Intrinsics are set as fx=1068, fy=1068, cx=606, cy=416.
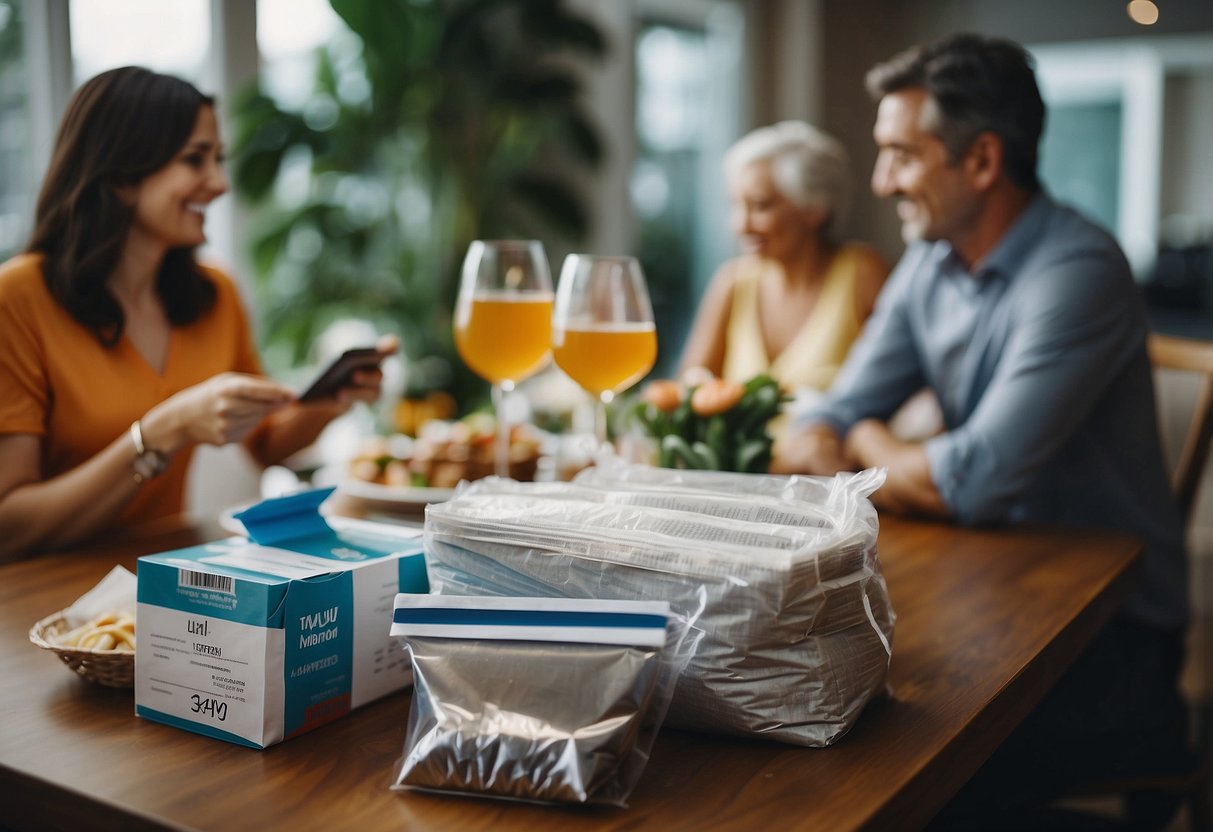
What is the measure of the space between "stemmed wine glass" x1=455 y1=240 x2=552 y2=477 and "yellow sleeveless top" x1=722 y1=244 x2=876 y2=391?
4.36 feet

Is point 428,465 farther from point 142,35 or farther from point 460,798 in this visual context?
point 142,35

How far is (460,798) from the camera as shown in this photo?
0.67m

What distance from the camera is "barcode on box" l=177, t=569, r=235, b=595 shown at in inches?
28.7

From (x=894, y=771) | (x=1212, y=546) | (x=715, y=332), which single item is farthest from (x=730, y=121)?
(x=894, y=771)

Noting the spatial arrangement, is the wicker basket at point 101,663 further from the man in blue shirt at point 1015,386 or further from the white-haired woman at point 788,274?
the white-haired woman at point 788,274

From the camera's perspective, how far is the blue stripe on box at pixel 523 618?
0.66 m

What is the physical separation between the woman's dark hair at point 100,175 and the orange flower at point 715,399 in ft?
2.76

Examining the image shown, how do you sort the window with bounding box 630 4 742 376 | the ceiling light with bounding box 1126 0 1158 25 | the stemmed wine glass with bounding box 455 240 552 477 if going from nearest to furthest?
the stemmed wine glass with bounding box 455 240 552 477, the window with bounding box 630 4 742 376, the ceiling light with bounding box 1126 0 1158 25

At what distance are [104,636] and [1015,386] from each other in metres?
1.19

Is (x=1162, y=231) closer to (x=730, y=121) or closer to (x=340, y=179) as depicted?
(x=730, y=121)

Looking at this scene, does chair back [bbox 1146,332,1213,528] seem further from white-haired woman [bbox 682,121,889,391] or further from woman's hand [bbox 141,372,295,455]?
woman's hand [bbox 141,372,295,455]

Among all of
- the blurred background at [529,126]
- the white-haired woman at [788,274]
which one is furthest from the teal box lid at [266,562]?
the white-haired woman at [788,274]

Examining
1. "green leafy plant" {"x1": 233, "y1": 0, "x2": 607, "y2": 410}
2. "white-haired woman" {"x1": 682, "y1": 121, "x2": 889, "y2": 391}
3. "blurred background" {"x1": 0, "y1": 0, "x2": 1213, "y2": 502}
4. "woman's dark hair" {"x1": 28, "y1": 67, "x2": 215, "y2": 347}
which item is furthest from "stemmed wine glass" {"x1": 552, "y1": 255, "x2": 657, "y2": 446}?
"green leafy plant" {"x1": 233, "y1": 0, "x2": 607, "y2": 410}

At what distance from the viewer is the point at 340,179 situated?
3393 millimetres
